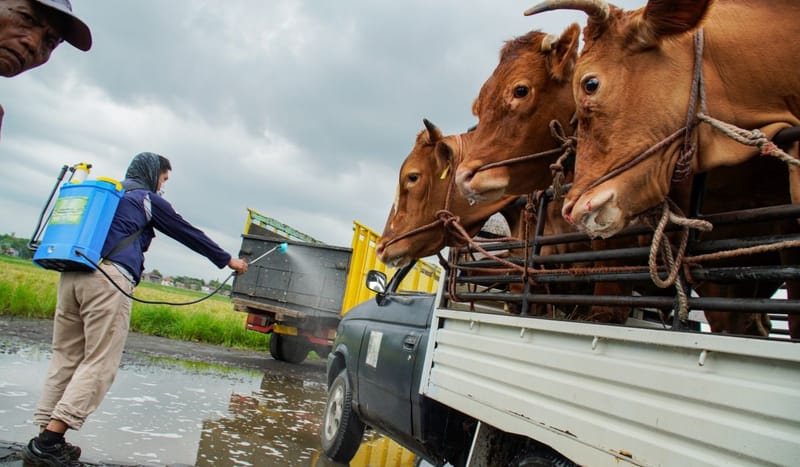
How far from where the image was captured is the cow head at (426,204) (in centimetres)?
416

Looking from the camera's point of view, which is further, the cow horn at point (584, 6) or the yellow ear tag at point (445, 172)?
the yellow ear tag at point (445, 172)

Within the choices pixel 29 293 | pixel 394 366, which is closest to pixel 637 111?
pixel 394 366

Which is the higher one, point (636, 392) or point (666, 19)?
point (666, 19)

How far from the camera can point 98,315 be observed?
3.65 m

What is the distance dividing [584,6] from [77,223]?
10.9 ft

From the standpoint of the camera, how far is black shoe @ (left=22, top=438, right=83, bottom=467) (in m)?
3.31

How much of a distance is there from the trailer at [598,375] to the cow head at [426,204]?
0.43 metres

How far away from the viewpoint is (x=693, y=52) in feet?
6.74

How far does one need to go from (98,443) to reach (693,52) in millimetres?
4569

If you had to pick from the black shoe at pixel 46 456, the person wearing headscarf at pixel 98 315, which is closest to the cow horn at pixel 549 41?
the person wearing headscarf at pixel 98 315

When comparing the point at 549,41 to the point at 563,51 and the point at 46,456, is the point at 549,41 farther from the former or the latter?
the point at 46,456

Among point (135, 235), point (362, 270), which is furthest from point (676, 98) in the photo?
point (362, 270)

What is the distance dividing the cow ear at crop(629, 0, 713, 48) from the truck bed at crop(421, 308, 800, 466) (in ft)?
3.58

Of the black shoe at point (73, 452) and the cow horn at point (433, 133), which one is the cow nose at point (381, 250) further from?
the black shoe at point (73, 452)
